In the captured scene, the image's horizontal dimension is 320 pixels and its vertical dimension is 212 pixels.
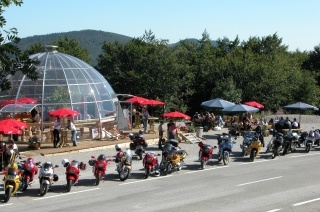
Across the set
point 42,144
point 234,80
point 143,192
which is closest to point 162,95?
point 234,80

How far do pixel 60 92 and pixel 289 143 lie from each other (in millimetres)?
12199

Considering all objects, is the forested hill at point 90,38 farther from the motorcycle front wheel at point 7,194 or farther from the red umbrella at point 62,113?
the motorcycle front wheel at point 7,194

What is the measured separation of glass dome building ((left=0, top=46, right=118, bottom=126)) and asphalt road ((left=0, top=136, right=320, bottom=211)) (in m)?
6.86

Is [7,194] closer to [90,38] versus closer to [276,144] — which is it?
[276,144]

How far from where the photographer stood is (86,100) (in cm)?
2717

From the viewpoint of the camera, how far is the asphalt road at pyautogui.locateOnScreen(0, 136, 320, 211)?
1371 cm

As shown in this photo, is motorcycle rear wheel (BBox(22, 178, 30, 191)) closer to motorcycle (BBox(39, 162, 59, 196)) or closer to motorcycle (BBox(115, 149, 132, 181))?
motorcycle (BBox(39, 162, 59, 196))

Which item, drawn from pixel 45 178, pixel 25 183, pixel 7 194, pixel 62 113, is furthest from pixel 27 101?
pixel 7 194

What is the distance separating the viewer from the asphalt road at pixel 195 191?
13711 mm

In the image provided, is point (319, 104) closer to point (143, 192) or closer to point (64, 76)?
point (64, 76)

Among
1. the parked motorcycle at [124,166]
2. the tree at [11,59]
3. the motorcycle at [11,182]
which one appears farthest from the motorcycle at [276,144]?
the tree at [11,59]

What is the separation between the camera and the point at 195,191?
1570 centimetres

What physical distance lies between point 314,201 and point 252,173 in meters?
4.70

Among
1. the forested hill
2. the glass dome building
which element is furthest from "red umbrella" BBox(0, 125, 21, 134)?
the forested hill
